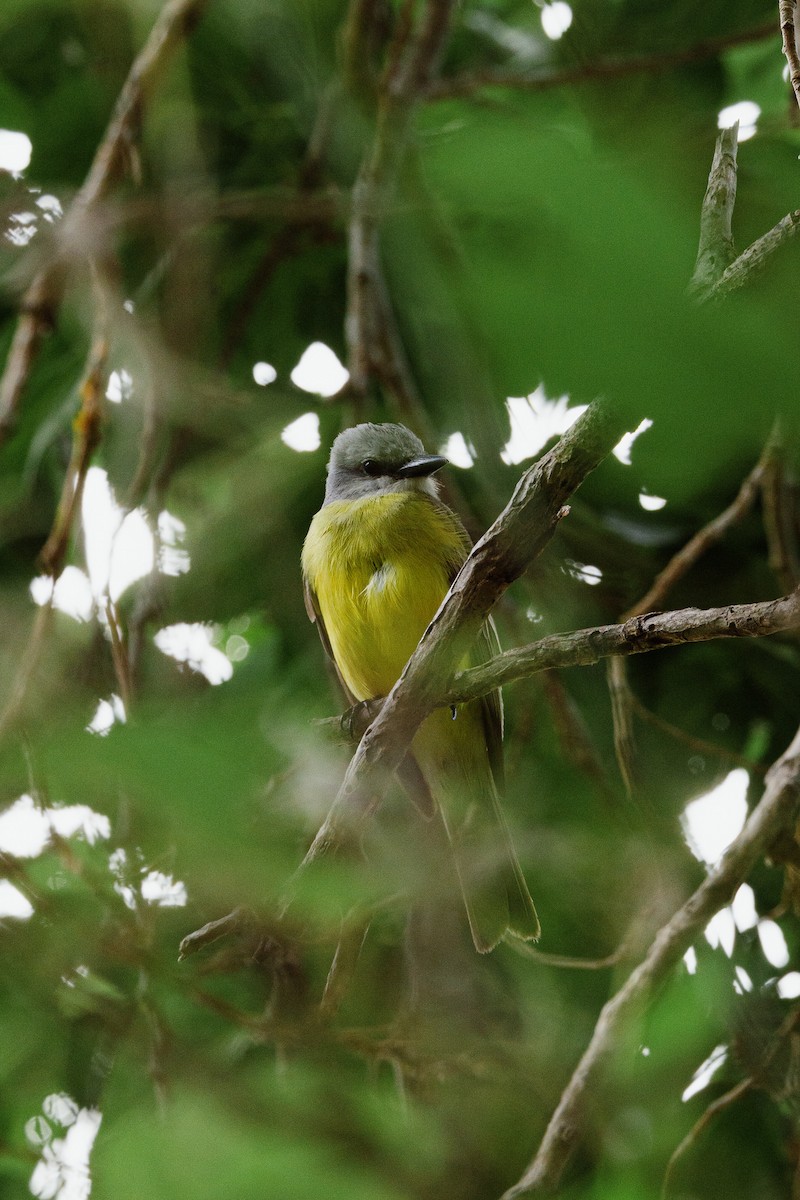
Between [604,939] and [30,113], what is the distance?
2824mm

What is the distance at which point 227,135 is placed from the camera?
3682 mm

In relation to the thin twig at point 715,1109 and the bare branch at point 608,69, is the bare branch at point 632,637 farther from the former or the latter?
the bare branch at point 608,69

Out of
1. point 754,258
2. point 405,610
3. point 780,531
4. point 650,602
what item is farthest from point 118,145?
point 754,258

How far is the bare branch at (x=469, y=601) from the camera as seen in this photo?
978 mm

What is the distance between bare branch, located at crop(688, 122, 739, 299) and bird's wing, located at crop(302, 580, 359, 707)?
2.29 meters

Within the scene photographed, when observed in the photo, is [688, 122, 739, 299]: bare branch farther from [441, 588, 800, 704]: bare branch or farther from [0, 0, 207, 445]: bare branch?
[0, 0, 207, 445]: bare branch

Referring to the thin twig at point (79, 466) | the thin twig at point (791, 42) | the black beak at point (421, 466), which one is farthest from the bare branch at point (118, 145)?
the thin twig at point (791, 42)

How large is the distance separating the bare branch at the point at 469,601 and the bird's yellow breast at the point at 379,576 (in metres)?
1.47

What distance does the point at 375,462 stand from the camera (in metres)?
3.32

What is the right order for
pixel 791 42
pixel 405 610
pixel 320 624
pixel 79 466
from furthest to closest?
1. pixel 320 624
2. pixel 405 610
3. pixel 79 466
4. pixel 791 42

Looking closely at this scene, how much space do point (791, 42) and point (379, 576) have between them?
195 centimetres

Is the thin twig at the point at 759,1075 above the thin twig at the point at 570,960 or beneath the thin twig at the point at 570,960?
beneath

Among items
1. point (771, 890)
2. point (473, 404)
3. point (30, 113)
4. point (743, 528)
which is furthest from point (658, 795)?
point (30, 113)

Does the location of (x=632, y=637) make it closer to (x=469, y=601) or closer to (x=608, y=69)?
(x=469, y=601)
